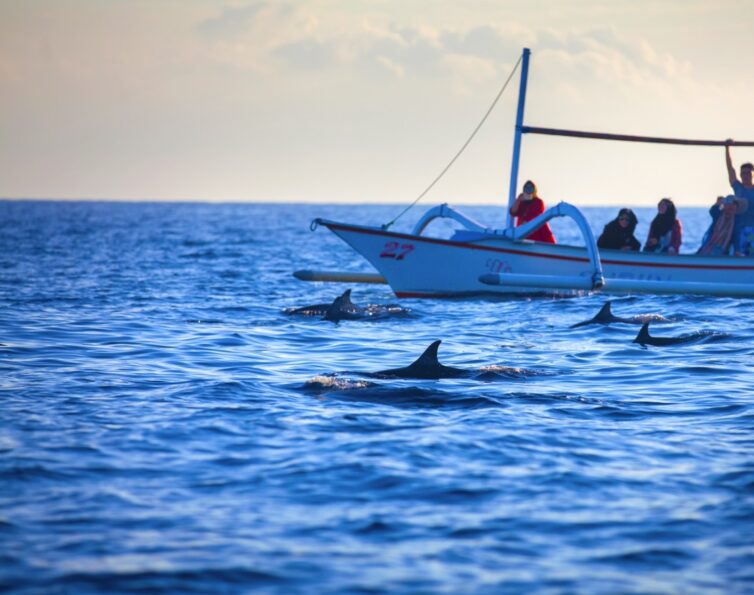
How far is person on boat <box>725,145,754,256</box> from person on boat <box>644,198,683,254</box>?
1.19m

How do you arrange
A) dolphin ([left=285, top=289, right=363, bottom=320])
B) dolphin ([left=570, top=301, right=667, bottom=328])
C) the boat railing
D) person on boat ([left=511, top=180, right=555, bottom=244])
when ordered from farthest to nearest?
person on boat ([left=511, top=180, right=555, bottom=244])
the boat railing
dolphin ([left=285, top=289, right=363, bottom=320])
dolphin ([left=570, top=301, right=667, bottom=328])

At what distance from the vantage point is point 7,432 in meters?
9.80

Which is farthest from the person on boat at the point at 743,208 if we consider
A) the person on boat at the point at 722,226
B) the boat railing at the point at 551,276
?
the boat railing at the point at 551,276

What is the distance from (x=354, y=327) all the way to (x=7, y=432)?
9566 mm

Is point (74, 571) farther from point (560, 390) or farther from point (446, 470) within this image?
point (560, 390)

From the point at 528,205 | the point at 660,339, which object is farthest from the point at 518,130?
the point at 660,339

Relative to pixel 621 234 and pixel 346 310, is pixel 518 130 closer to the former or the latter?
pixel 621 234

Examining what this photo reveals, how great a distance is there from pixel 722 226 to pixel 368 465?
55.8ft

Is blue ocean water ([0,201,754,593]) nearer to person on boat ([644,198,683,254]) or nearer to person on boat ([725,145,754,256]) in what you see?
person on boat ([725,145,754,256])

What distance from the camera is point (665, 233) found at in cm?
2411

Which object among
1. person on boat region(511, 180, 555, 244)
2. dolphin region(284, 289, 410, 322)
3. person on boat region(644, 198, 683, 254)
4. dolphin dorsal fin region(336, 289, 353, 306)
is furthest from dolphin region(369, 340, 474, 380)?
person on boat region(644, 198, 683, 254)

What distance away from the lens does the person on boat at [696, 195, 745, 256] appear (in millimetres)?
23016

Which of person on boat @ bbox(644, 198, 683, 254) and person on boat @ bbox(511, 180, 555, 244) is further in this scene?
person on boat @ bbox(644, 198, 683, 254)

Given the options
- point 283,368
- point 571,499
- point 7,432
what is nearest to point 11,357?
point 283,368
